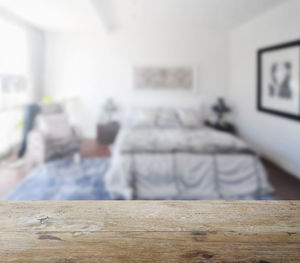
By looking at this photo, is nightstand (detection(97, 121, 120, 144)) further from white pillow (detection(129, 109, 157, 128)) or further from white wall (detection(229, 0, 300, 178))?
white wall (detection(229, 0, 300, 178))

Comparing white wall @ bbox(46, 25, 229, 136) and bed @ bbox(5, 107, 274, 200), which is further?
white wall @ bbox(46, 25, 229, 136)

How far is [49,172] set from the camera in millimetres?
3193

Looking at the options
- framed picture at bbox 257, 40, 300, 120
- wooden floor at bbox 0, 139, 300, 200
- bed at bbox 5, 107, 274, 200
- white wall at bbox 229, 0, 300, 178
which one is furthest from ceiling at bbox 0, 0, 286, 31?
wooden floor at bbox 0, 139, 300, 200

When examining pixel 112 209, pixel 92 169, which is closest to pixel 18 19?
pixel 92 169

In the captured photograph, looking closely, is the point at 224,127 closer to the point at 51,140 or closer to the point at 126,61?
the point at 126,61

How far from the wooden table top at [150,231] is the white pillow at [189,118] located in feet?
10.9

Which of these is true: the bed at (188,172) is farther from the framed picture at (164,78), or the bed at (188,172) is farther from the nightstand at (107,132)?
the framed picture at (164,78)

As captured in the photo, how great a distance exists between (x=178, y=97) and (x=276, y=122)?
Result: 201cm

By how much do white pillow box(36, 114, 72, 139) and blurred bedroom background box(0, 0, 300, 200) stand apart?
0.06 feet

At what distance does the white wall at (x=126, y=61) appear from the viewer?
15.5ft

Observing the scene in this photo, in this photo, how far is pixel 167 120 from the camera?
3.96 m

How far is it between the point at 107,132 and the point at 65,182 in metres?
1.76

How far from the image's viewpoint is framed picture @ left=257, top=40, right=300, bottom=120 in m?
2.82

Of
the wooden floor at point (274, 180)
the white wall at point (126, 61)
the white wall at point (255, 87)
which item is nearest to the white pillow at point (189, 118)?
the white wall at point (126, 61)
